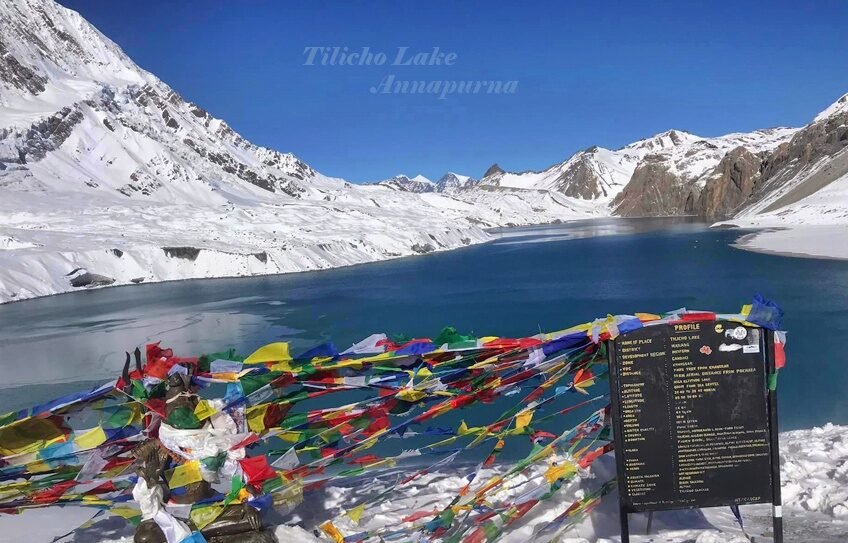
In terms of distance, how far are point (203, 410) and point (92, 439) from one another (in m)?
1.17

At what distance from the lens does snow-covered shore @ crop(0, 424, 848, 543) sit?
5.45 metres

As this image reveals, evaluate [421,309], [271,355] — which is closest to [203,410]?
[271,355]

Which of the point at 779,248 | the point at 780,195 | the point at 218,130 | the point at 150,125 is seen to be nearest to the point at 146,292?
the point at 779,248

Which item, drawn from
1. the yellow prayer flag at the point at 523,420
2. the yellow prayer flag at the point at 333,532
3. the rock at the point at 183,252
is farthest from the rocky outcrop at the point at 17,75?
the yellow prayer flag at the point at 523,420

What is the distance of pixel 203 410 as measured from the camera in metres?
5.14

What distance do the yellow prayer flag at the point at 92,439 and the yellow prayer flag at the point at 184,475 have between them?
77 cm

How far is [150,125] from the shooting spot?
134750 mm

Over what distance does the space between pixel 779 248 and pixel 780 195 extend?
54.1 meters

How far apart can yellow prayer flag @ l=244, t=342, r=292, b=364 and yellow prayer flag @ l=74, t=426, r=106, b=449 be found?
4.77ft

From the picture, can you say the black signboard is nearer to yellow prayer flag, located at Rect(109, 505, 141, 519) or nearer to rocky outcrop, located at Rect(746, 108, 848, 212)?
yellow prayer flag, located at Rect(109, 505, 141, 519)

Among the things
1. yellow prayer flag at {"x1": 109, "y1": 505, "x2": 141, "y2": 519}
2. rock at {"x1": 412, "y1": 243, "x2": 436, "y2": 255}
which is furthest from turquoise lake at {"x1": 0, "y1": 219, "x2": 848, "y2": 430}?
rock at {"x1": 412, "y1": 243, "x2": 436, "y2": 255}

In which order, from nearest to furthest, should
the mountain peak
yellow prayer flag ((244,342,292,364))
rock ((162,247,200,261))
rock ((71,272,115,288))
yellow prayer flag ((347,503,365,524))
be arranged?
yellow prayer flag ((244,342,292,364)), yellow prayer flag ((347,503,365,524)), rock ((71,272,115,288)), rock ((162,247,200,261)), the mountain peak

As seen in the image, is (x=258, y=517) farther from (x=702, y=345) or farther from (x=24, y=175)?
(x=24, y=175)

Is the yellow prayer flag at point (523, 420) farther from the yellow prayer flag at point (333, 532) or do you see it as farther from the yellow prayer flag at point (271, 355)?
the yellow prayer flag at point (271, 355)
